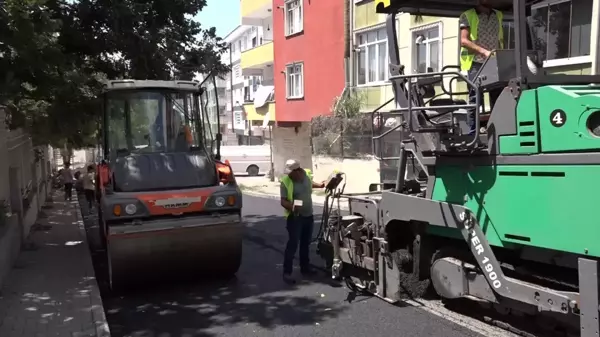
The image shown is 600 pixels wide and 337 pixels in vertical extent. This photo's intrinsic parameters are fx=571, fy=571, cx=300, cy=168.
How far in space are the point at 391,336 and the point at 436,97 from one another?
7.41ft

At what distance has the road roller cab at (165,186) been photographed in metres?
6.59

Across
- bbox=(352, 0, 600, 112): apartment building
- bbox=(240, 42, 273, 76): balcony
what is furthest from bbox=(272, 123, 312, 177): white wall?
bbox=(352, 0, 600, 112): apartment building

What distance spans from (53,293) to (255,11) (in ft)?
83.0

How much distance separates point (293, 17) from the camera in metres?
23.0

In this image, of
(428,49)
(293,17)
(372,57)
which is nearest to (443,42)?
(428,49)

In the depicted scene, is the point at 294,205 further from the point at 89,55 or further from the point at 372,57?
the point at 372,57

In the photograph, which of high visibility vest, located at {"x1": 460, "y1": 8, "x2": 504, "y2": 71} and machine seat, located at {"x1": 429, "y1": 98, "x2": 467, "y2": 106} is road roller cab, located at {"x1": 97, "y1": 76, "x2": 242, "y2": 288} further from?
high visibility vest, located at {"x1": 460, "y1": 8, "x2": 504, "y2": 71}

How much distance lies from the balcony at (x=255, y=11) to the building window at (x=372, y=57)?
1016 centimetres

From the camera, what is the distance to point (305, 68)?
21781mm

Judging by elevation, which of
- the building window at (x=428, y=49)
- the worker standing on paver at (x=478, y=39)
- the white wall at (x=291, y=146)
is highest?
the building window at (x=428, y=49)

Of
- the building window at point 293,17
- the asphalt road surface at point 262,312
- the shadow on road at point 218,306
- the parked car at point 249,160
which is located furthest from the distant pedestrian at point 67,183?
the parked car at point 249,160

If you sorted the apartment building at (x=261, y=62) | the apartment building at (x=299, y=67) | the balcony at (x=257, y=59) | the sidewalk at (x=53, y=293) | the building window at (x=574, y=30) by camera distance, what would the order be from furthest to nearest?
the balcony at (x=257, y=59) → the apartment building at (x=261, y=62) → the apartment building at (x=299, y=67) → the building window at (x=574, y=30) → the sidewalk at (x=53, y=293)

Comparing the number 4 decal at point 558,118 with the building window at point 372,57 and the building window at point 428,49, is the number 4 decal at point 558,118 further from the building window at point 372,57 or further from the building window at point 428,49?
the building window at point 372,57

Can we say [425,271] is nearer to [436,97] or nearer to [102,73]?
[436,97]
